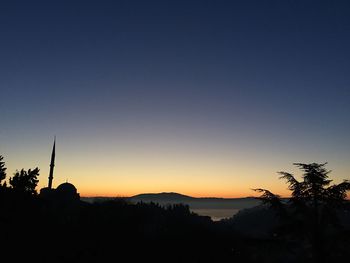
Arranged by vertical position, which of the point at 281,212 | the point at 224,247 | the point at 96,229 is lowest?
the point at 224,247

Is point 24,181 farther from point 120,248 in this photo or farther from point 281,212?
point 281,212

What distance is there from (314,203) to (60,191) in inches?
2956

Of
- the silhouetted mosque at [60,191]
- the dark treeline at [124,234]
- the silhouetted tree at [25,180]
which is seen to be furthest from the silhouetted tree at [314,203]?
the silhouetted mosque at [60,191]

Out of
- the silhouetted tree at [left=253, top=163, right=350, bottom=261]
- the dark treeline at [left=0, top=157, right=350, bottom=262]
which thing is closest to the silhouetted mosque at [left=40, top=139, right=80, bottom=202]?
the dark treeline at [left=0, top=157, right=350, bottom=262]

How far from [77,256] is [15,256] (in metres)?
3.15

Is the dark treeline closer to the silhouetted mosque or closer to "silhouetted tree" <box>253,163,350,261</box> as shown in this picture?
"silhouetted tree" <box>253,163,350,261</box>

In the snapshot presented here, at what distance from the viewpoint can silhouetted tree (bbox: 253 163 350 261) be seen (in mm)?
13531

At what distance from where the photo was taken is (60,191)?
81.5 m

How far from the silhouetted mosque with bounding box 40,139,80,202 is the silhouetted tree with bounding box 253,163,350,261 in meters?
69.8

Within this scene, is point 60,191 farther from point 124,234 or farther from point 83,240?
point 83,240

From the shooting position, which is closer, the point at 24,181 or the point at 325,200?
the point at 325,200

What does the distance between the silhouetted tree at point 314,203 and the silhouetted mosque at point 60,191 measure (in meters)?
69.8

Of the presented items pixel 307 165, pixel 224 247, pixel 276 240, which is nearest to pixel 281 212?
pixel 276 240

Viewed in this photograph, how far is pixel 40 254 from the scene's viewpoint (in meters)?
18.7
